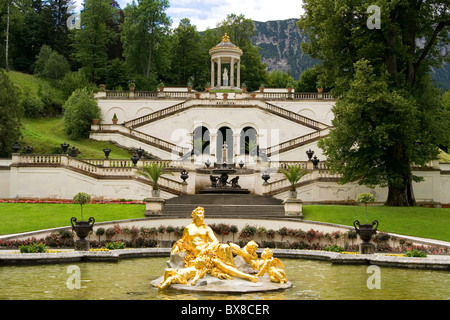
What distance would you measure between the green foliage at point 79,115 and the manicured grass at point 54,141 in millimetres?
825

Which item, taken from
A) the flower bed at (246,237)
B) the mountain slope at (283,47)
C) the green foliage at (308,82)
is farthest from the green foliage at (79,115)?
Answer: the mountain slope at (283,47)

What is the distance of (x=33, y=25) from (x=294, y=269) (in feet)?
235

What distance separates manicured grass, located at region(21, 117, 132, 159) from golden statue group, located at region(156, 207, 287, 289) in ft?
103

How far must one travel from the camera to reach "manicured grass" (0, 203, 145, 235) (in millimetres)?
27594

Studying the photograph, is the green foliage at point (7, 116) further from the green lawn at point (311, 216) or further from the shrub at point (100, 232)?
the shrub at point (100, 232)

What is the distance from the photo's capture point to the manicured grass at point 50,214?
1086 inches

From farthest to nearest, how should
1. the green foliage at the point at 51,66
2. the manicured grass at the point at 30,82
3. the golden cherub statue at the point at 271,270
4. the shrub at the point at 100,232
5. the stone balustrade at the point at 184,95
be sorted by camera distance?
the green foliage at the point at 51,66 → the manicured grass at the point at 30,82 → the stone balustrade at the point at 184,95 → the shrub at the point at 100,232 → the golden cherub statue at the point at 271,270

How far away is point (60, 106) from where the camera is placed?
2510 inches

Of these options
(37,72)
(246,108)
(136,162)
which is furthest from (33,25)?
(136,162)

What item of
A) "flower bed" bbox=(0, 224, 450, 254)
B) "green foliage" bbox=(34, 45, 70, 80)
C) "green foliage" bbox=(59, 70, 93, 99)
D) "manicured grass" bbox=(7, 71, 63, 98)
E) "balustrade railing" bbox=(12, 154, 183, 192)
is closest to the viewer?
"flower bed" bbox=(0, 224, 450, 254)

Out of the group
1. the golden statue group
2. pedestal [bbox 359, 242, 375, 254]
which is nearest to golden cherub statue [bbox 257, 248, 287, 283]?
the golden statue group

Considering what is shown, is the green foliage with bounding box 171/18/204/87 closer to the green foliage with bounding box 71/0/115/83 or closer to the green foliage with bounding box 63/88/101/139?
the green foliage with bounding box 71/0/115/83

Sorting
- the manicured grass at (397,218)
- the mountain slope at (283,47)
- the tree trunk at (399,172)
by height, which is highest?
the mountain slope at (283,47)

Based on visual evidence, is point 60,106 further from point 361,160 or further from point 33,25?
point 361,160
